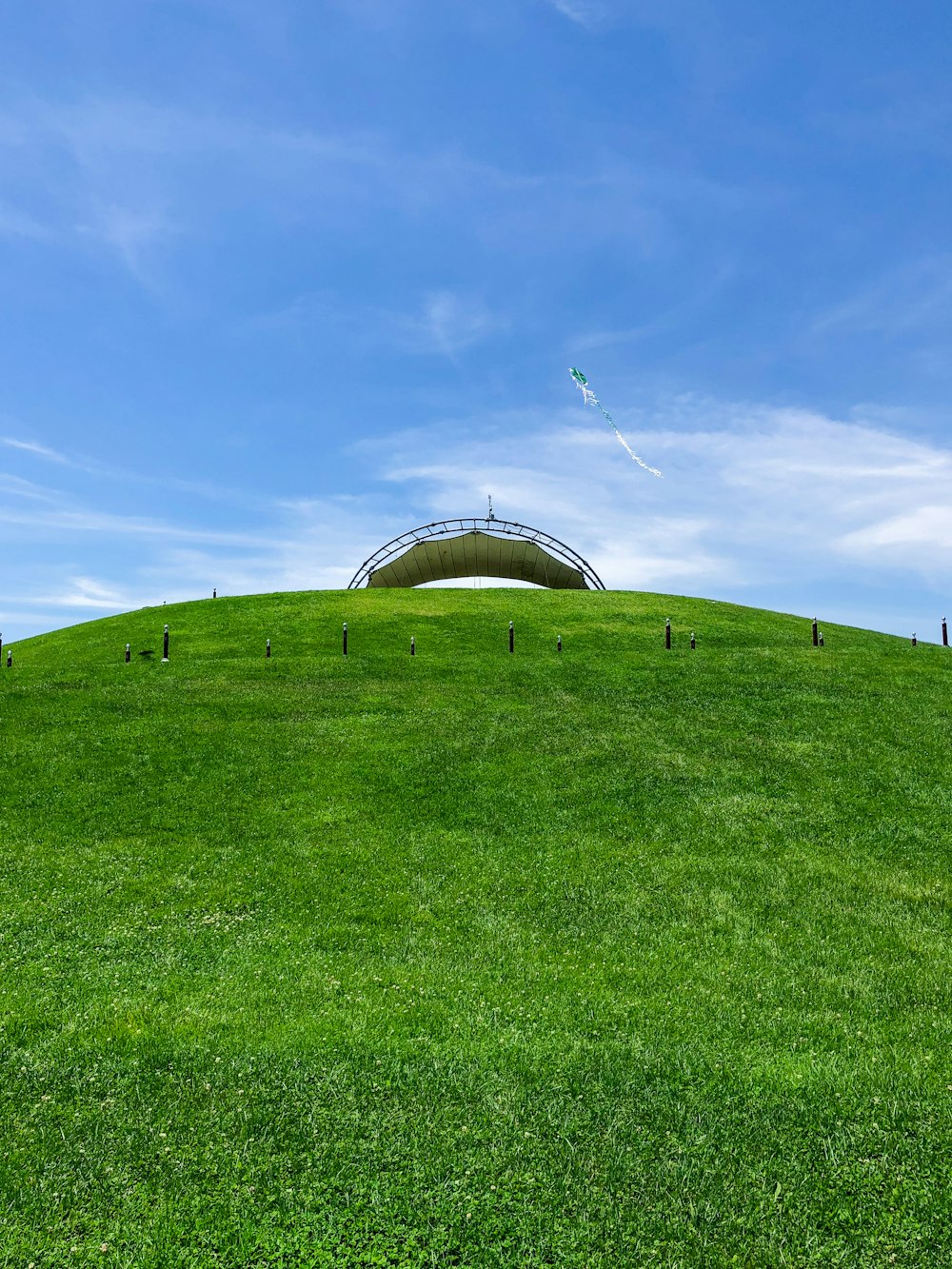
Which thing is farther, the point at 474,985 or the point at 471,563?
the point at 471,563

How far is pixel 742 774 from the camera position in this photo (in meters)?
18.9

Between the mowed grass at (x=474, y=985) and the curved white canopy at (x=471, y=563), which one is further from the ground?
the curved white canopy at (x=471, y=563)

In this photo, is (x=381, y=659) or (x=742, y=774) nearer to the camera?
(x=742, y=774)

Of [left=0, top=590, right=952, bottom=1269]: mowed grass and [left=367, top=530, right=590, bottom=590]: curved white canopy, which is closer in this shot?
[left=0, top=590, right=952, bottom=1269]: mowed grass

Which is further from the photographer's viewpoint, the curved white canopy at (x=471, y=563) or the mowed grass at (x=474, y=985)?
the curved white canopy at (x=471, y=563)

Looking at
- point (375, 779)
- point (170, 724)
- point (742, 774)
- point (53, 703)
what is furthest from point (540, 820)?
point (53, 703)

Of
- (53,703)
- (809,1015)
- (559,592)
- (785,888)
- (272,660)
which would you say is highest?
(559,592)

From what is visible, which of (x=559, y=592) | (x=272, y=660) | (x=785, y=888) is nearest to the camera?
(x=785, y=888)

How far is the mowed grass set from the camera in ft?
21.5

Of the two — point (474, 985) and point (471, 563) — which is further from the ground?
point (471, 563)

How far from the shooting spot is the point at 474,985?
403 inches

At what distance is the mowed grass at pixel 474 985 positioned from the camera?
6.56 metres

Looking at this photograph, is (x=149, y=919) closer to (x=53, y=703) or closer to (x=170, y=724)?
(x=170, y=724)

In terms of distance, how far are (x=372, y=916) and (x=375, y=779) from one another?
604 cm
